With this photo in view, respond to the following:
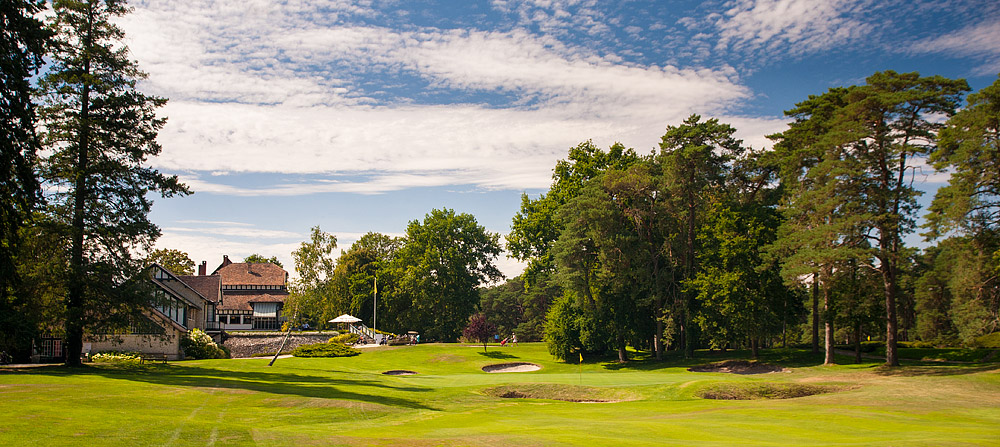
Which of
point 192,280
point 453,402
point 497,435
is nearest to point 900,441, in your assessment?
point 497,435

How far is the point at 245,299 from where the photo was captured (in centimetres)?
8544

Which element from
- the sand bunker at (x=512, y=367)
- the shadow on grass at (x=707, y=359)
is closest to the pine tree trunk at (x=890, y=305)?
the shadow on grass at (x=707, y=359)

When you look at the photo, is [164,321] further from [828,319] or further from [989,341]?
[989,341]

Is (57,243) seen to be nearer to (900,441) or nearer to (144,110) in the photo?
(144,110)

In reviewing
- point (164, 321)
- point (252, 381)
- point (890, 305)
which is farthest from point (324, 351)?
point (890, 305)

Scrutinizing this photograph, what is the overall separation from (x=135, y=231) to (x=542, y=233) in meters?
36.3

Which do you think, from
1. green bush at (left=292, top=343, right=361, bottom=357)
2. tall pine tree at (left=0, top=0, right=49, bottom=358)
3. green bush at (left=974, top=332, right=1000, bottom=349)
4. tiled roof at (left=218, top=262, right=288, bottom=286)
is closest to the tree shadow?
green bush at (left=974, top=332, right=1000, bottom=349)

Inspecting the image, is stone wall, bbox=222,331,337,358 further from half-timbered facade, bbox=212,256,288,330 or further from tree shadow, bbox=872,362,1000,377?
tree shadow, bbox=872,362,1000,377

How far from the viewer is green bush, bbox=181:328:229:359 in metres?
46.6

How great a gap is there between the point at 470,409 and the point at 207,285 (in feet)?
211

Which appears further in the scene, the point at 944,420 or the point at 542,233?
the point at 542,233

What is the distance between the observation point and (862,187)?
3603 cm

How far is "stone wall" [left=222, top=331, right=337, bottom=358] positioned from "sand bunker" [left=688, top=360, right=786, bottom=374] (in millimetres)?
37904

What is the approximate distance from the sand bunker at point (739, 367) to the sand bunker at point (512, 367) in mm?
11709
